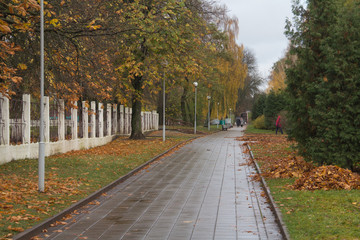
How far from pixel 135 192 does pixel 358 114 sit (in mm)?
6104

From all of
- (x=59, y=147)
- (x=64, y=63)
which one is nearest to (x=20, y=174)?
(x=64, y=63)

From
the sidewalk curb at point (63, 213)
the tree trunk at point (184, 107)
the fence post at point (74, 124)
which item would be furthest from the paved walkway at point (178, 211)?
the tree trunk at point (184, 107)

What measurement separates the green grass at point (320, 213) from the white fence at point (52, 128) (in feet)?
27.3

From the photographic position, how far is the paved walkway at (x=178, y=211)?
7.41 meters

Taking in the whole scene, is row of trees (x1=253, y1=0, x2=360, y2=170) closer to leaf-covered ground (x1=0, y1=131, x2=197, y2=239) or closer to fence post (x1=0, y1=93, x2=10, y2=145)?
leaf-covered ground (x1=0, y1=131, x2=197, y2=239)

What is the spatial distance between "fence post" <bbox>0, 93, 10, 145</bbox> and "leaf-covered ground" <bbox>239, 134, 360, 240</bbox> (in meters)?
8.40

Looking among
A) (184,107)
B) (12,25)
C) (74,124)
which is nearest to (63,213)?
(12,25)

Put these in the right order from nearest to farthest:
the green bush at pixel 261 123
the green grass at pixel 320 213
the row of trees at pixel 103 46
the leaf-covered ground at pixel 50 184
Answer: the green grass at pixel 320 213 → the leaf-covered ground at pixel 50 184 → the row of trees at pixel 103 46 → the green bush at pixel 261 123

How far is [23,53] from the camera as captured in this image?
652 inches

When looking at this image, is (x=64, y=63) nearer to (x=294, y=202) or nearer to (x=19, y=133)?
(x=19, y=133)

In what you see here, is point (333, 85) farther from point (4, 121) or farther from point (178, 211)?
point (4, 121)

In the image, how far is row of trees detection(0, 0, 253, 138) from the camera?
1377 centimetres

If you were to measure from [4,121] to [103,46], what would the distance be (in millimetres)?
5263

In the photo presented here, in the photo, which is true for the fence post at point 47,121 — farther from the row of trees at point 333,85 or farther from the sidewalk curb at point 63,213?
the row of trees at point 333,85
